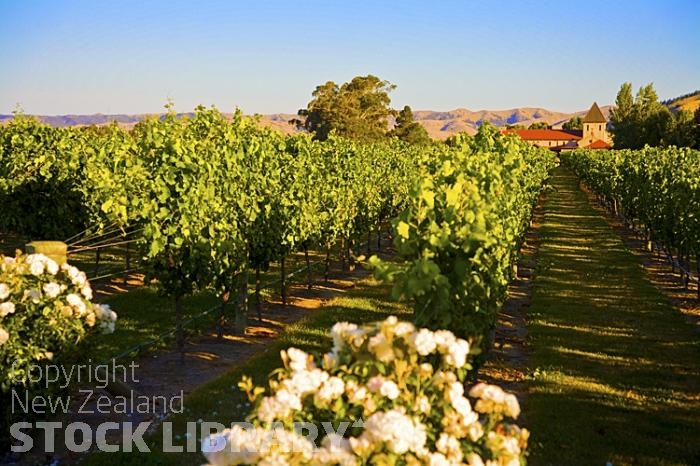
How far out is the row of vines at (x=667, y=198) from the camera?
1720cm

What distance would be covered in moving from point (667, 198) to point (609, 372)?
9885 millimetres

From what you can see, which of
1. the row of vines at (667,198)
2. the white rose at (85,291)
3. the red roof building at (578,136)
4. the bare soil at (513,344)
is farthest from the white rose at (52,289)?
the red roof building at (578,136)

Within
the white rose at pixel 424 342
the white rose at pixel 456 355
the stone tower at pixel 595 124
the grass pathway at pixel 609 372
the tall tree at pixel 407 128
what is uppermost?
the stone tower at pixel 595 124

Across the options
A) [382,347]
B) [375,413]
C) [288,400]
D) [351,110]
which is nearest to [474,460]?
[375,413]

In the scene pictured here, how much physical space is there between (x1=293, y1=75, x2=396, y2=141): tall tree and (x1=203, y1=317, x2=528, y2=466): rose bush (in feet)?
252

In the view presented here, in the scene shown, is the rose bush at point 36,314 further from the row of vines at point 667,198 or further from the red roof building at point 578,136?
the red roof building at point 578,136

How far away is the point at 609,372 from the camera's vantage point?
11633mm

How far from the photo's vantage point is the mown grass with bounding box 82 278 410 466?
7.95 m

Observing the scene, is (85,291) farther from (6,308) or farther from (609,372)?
(609,372)

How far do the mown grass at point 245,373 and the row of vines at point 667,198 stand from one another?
7.42 metres

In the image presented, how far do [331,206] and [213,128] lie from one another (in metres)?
5.42

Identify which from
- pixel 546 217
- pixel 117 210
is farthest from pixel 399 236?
pixel 546 217

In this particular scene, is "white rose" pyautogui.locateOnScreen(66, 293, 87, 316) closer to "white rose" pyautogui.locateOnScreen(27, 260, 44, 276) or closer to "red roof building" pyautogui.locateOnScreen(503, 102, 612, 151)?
"white rose" pyautogui.locateOnScreen(27, 260, 44, 276)

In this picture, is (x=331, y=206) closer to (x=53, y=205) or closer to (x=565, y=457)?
(x=53, y=205)
